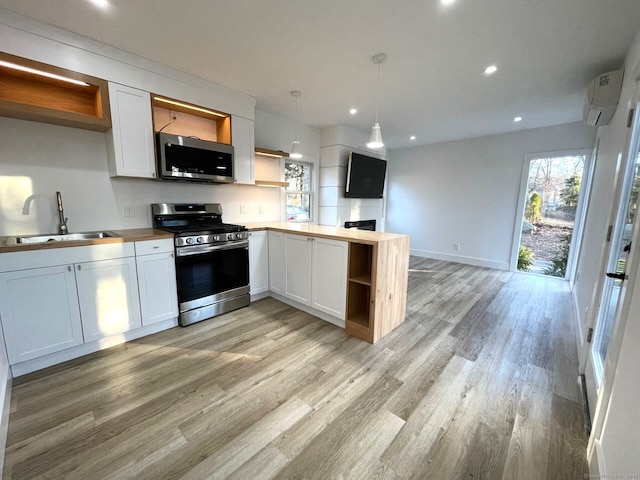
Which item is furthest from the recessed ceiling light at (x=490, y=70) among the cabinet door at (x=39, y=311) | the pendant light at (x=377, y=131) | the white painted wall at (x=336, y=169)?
the cabinet door at (x=39, y=311)

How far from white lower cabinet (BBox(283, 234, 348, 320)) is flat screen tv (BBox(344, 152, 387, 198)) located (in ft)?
7.14

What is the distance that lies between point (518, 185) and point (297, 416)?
5.27 metres

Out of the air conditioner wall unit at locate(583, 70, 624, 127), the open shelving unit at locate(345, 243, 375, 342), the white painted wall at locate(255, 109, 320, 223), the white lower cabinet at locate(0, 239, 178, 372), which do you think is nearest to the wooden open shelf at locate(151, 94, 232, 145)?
the white painted wall at locate(255, 109, 320, 223)

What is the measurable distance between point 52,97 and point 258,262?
7.86 ft

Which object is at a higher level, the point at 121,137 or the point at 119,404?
the point at 121,137

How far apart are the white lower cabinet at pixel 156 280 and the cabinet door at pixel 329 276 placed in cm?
139

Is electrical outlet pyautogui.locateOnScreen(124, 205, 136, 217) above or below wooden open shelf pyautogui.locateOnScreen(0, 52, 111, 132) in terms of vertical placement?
below

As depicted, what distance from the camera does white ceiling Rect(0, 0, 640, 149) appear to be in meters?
1.77

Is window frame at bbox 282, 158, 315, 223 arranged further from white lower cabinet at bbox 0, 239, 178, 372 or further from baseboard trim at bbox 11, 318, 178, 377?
baseboard trim at bbox 11, 318, 178, 377

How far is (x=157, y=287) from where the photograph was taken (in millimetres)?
2424

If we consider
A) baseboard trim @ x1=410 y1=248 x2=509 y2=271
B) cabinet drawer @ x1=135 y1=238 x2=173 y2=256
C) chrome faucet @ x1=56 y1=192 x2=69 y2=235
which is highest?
chrome faucet @ x1=56 y1=192 x2=69 y2=235

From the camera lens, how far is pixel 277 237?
3.14 m

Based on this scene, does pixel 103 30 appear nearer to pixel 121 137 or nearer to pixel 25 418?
pixel 121 137

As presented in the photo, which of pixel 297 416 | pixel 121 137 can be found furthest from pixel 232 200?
pixel 297 416
